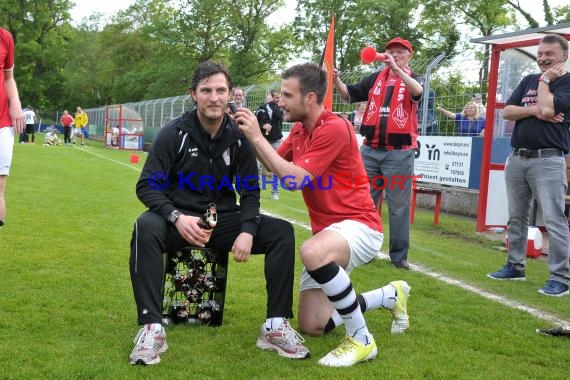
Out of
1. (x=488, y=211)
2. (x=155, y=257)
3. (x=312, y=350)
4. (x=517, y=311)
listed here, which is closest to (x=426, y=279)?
(x=517, y=311)

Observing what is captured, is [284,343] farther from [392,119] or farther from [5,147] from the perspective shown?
[392,119]

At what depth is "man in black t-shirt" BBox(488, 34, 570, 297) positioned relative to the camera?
5.28 meters

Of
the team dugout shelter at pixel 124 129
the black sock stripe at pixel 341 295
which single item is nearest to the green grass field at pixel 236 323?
the black sock stripe at pixel 341 295

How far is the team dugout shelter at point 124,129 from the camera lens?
35.3 metres

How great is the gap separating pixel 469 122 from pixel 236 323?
8510mm

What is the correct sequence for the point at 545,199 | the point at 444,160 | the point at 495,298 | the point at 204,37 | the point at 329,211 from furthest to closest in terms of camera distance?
1. the point at 204,37
2. the point at 444,160
3. the point at 545,199
4. the point at 495,298
5. the point at 329,211

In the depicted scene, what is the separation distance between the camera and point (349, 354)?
3361 millimetres

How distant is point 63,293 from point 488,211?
20.5 feet

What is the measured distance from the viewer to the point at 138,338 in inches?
132

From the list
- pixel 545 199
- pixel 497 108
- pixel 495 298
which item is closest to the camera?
pixel 495 298

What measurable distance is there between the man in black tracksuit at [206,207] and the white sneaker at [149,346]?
0.01 m

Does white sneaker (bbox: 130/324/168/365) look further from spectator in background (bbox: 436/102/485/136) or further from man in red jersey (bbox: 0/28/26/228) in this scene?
spectator in background (bbox: 436/102/485/136)

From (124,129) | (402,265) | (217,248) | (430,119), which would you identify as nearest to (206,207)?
→ (217,248)

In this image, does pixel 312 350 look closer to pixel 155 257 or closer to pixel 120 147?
pixel 155 257
